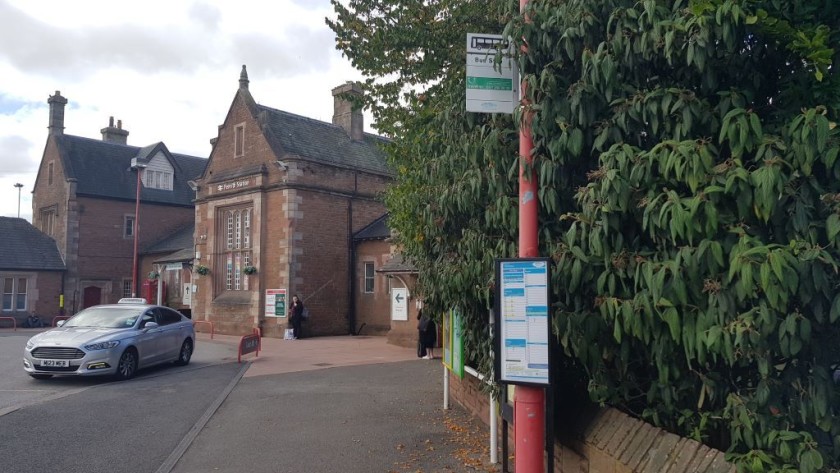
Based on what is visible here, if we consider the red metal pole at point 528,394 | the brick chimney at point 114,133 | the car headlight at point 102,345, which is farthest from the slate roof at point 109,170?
the red metal pole at point 528,394

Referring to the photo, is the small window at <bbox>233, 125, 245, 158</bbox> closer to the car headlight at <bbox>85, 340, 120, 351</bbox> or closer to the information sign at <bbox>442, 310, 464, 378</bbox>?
the car headlight at <bbox>85, 340, 120, 351</bbox>

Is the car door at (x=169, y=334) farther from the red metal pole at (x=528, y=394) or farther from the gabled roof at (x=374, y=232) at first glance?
the gabled roof at (x=374, y=232)

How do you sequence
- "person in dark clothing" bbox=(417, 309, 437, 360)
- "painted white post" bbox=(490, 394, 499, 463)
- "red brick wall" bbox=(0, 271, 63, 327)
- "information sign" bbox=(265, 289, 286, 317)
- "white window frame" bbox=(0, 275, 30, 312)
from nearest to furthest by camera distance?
"painted white post" bbox=(490, 394, 499, 463), "person in dark clothing" bbox=(417, 309, 437, 360), "information sign" bbox=(265, 289, 286, 317), "white window frame" bbox=(0, 275, 30, 312), "red brick wall" bbox=(0, 271, 63, 327)

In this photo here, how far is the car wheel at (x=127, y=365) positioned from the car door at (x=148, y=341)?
0.18m

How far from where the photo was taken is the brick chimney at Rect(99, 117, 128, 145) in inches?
1802

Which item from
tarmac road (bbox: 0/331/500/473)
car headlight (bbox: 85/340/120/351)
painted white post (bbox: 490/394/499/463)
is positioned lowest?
tarmac road (bbox: 0/331/500/473)

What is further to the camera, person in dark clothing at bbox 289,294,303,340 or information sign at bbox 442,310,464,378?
person in dark clothing at bbox 289,294,303,340

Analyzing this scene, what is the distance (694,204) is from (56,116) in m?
46.1

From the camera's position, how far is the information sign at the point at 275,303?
25.4m

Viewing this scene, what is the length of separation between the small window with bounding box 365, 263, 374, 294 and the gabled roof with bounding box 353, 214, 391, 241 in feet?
4.16

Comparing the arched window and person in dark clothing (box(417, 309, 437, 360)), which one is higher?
the arched window

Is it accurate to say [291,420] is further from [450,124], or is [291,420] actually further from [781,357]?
[781,357]

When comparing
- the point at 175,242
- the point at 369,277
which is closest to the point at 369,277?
the point at 369,277

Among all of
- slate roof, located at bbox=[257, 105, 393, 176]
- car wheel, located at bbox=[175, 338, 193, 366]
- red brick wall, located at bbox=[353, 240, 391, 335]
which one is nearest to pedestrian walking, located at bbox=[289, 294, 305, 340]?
red brick wall, located at bbox=[353, 240, 391, 335]
